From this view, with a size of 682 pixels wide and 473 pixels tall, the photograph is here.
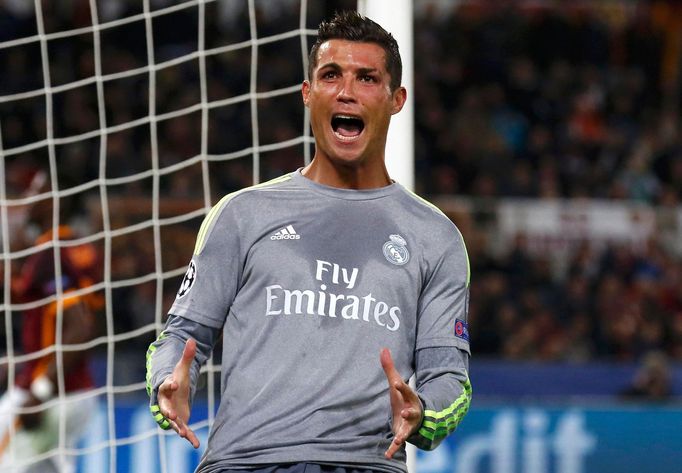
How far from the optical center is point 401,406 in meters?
2.27

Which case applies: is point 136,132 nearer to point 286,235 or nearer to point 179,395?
point 286,235

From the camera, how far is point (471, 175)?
11.0 m

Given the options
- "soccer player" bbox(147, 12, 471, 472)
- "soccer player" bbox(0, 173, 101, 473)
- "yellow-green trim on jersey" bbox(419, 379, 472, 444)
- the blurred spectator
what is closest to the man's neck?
"soccer player" bbox(147, 12, 471, 472)

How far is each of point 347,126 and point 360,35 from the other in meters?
0.20

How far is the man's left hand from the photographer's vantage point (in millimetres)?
2242

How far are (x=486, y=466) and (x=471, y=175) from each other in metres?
4.08

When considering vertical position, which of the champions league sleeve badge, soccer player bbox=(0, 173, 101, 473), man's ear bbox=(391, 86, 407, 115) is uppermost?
man's ear bbox=(391, 86, 407, 115)

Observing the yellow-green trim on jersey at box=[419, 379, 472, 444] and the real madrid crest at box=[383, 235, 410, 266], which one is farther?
the real madrid crest at box=[383, 235, 410, 266]

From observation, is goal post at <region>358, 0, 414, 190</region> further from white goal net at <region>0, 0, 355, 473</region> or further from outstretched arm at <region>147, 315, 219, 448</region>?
white goal net at <region>0, 0, 355, 473</region>

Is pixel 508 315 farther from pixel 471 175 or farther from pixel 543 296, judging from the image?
pixel 471 175

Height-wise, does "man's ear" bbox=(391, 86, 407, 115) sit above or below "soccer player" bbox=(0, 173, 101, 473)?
above

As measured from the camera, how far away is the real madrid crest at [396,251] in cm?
255

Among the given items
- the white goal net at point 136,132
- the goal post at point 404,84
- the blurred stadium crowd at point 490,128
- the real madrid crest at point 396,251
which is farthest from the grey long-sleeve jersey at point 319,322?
the blurred stadium crowd at point 490,128

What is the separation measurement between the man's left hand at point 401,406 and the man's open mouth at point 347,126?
21.5 inches
